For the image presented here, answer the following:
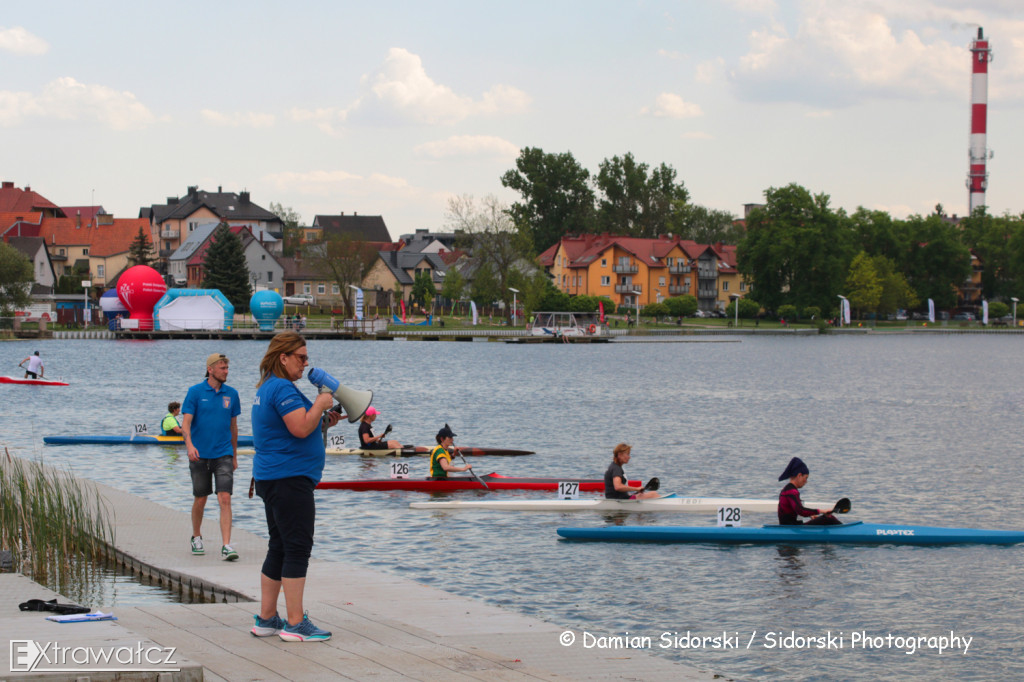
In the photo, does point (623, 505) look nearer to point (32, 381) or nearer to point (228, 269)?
point (32, 381)

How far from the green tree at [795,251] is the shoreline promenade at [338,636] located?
4763 inches

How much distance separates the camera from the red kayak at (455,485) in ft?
68.9

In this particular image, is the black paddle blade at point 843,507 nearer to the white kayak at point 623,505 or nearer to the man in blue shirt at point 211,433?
the white kayak at point 623,505

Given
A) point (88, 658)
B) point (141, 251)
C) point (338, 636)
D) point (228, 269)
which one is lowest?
point (338, 636)

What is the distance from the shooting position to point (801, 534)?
16516 mm

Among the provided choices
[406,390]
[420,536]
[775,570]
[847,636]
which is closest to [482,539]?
[420,536]

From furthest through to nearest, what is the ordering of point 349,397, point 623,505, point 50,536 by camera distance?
point 623,505, point 50,536, point 349,397

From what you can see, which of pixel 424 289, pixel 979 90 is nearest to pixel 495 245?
pixel 424 289

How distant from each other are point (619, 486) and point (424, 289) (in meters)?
117

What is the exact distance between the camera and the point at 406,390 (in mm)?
54219

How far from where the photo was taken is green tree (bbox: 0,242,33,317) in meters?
97.0

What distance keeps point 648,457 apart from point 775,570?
48.8 feet

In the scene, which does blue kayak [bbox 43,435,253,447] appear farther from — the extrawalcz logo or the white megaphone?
the extrawalcz logo

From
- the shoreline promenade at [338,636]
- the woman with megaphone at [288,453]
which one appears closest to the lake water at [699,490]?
the shoreline promenade at [338,636]
